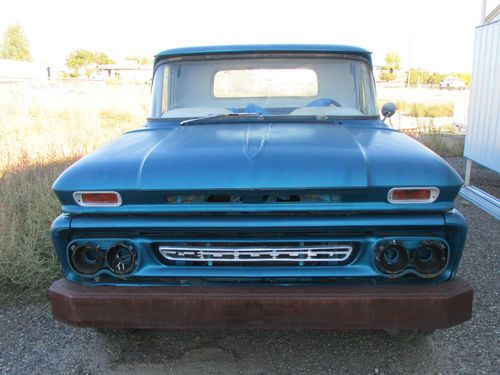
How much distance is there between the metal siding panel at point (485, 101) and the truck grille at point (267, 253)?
454 cm

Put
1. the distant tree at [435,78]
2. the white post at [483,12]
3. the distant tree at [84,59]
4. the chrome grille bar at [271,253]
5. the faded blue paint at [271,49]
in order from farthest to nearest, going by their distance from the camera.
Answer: the distant tree at [435,78] → the distant tree at [84,59] → the white post at [483,12] → the faded blue paint at [271,49] → the chrome grille bar at [271,253]

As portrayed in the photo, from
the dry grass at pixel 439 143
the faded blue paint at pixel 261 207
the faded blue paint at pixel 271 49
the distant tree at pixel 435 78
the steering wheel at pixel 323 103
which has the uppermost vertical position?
the distant tree at pixel 435 78

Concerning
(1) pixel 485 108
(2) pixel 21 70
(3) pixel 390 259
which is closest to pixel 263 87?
(3) pixel 390 259

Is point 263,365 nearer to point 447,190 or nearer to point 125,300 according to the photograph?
point 125,300

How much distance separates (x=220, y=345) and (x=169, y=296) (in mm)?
864

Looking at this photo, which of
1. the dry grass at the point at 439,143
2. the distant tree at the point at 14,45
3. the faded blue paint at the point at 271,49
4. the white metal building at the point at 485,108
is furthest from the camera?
the distant tree at the point at 14,45

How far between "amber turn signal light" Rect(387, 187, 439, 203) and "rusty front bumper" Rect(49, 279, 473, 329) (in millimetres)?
433

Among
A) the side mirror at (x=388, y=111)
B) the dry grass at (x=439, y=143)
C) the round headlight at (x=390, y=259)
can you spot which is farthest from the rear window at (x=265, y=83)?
the dry grass at (x=439, y=143)

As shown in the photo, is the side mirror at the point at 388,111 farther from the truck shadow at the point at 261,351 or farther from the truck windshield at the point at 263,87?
the truck shadow at the point at 261,351

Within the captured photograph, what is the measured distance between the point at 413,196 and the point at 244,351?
1.45 m

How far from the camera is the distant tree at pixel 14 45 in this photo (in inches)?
2165

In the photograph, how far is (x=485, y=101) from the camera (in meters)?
6.36

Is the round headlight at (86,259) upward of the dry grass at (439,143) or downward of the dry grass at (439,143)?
upward

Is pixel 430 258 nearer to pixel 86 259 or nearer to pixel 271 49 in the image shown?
pixel 86 259
